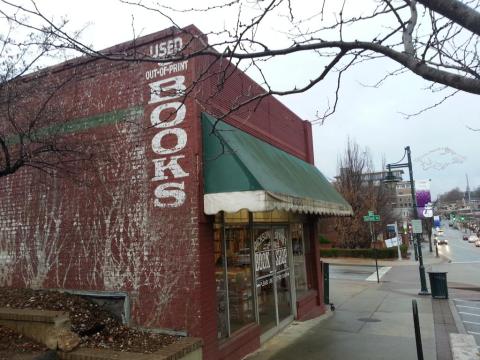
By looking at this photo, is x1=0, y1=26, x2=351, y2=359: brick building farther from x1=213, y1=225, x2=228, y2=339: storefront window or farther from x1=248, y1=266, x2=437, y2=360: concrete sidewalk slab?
x1=248, y1=266, x2=437, y2=360: concrete sidewalk slab

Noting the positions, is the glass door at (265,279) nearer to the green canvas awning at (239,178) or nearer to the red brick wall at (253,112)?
the green canvas awning at (239,178)

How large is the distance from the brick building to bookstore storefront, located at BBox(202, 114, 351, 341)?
32 millimetres

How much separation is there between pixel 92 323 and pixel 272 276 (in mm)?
4153

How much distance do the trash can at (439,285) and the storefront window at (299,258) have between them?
17.8 feet

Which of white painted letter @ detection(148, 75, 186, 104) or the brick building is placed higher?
white painted letter @ detection(148, 75, 186, 104)

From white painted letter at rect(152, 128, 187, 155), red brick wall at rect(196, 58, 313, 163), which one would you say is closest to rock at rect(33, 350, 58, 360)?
white painted letter at rect(152, 128, 187, 155)

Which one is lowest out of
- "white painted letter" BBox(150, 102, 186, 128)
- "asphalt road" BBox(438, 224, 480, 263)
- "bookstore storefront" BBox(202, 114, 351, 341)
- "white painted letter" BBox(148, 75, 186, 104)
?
"asphalt road" BBox(438, 224, 480, 263)

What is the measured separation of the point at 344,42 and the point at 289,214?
712cm

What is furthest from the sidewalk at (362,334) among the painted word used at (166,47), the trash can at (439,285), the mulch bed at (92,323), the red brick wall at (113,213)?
the painted word used at (166,47)

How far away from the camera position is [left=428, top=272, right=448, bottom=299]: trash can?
14.3m

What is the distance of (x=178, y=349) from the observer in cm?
570

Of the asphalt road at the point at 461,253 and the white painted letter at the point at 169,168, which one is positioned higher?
the white painted letter at the point at 169,168

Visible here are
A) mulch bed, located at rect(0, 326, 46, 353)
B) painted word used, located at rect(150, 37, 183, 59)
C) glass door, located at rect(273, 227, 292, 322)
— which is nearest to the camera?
mulch bed, located at rect(0, 326, 46, 353)

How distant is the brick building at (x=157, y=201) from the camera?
6.45 m
